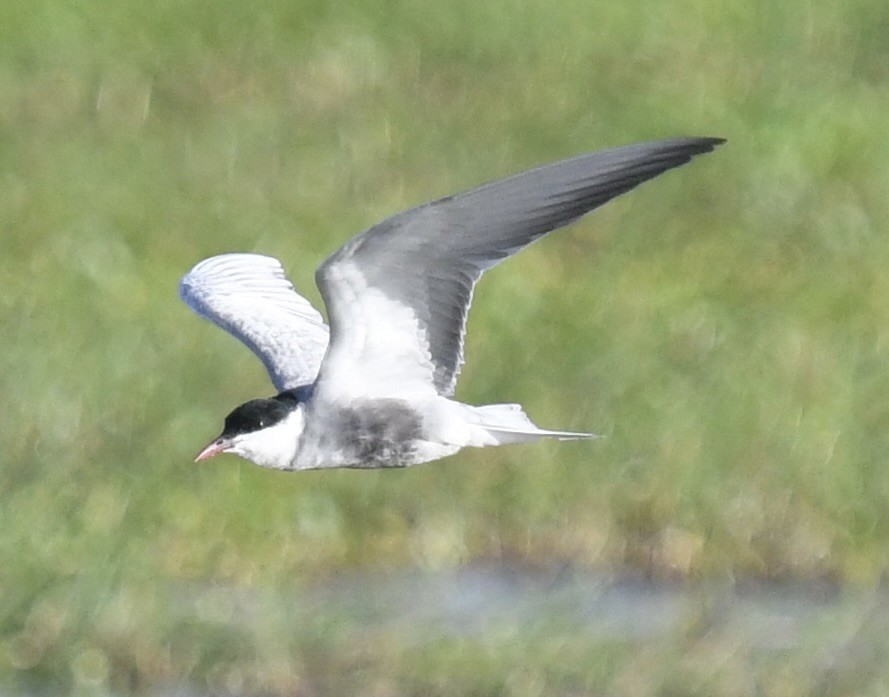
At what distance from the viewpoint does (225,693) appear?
→ 8148 mm

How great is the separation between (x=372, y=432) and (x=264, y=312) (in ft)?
4.13

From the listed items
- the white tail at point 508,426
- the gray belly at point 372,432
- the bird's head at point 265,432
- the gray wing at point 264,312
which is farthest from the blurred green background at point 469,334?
the bird's head at point 265,432

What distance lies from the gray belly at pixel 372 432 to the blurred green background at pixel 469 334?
1.39 metres

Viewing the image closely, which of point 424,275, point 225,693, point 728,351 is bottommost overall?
point 225,693

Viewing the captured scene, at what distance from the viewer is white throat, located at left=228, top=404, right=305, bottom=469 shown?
6.69m

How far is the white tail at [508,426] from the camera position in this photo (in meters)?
6.80

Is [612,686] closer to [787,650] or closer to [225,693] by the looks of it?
[787,650]

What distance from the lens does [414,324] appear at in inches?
267

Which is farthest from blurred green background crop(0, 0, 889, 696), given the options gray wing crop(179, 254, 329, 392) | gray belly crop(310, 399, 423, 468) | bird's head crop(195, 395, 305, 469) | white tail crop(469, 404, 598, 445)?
bird's head crop(195, 395, 305, 469)

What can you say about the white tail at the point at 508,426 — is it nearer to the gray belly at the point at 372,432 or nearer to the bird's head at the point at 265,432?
the gray belly at the point at 372,432

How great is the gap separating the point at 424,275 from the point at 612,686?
5.99ft

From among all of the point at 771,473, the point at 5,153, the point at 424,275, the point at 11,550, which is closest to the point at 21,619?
the point at 11,550

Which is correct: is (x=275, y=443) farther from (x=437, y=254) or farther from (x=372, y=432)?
(x=437, y=254)

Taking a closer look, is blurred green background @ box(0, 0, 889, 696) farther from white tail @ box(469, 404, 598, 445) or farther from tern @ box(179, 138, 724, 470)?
tern @ box(179, 138, 724, 470)
